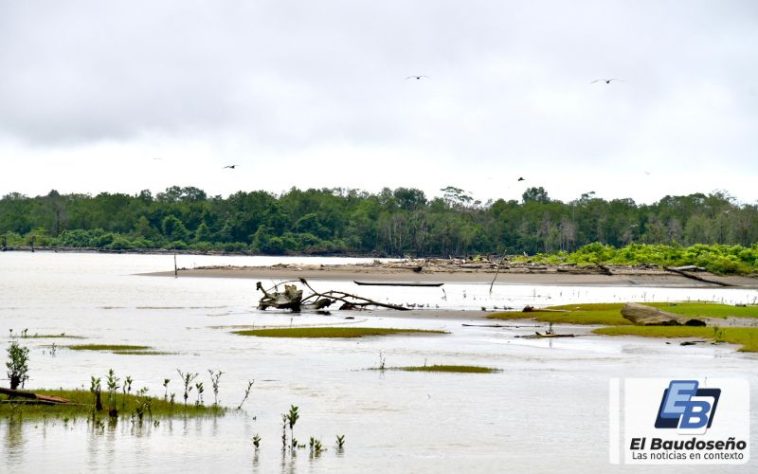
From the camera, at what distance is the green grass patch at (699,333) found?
39906 mm

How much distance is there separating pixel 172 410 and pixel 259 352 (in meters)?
13.8

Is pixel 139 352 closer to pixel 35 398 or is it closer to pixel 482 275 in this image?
pixel 35 398

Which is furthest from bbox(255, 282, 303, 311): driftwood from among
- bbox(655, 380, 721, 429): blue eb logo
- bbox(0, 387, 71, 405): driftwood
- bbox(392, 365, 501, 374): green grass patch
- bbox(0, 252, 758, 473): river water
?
bbox(0, 387, 71, 405): driftwood

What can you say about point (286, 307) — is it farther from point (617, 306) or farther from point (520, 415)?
point (520, 415)

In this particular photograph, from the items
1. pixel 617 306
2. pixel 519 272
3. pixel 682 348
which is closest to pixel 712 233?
pixel 519 272

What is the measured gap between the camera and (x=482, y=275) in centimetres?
11419

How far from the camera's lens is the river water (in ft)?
66.9

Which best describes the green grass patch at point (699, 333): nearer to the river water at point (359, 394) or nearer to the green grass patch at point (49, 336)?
the river water at point (359, 394)

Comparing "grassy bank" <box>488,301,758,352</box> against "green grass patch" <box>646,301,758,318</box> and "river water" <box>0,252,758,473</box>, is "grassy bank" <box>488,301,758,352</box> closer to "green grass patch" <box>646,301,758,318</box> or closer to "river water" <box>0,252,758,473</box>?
"green grass patch" <box>646,301,758,318</box>

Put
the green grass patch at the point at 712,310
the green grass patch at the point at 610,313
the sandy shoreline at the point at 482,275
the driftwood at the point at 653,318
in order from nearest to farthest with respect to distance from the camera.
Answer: the driftwood at the point at 653,318 → the green grass patch at the point at 712,310 → the green grass patch at the point at 610,313 → the sandy shoreline at the point at 482,275

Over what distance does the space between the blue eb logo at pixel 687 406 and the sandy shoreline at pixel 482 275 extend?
70.4 m

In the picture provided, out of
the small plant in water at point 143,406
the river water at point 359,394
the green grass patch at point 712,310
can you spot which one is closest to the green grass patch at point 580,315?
the river water at point 359,394

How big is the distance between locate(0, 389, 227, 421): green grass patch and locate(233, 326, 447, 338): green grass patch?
1962cm

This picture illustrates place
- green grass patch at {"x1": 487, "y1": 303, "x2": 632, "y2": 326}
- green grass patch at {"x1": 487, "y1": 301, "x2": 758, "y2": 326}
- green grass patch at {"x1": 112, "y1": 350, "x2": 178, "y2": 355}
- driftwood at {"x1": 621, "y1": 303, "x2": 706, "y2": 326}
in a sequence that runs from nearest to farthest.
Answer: green grass patch at {"x1": 112, "y1": 350, "x2": 178, "y2": 355}, driftwood at {"x1": 621, "y1": 303, "x2": 706, "y2": 326}, green grass patch at {"x1": 487, "y1": 301, "x2": 758, "y2": 326}, green grass patch at {"x1": 487, "y1": 303, "x2": 632, "y2": 326}
